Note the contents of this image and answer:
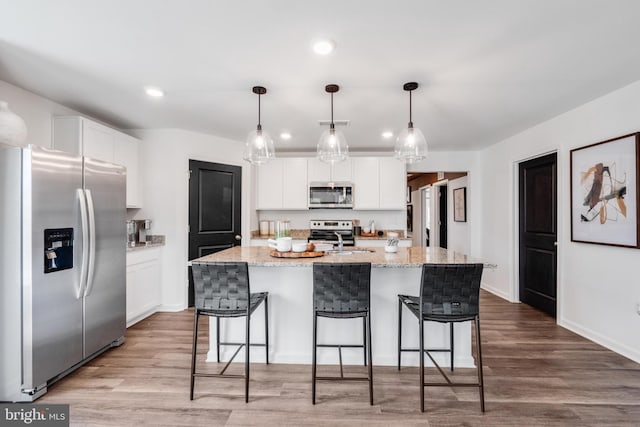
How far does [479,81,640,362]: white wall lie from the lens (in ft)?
9.14

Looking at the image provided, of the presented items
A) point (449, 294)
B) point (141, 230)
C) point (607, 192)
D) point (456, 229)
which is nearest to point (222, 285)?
point (449, 294)

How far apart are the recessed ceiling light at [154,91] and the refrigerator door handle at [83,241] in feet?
3.43

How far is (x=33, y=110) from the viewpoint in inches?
117

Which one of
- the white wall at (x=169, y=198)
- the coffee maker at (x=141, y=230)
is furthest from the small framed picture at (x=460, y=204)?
the coffee maker at (x=141, y=230)

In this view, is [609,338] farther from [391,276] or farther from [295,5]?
[295,5]

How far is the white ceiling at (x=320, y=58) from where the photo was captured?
1.76 metres

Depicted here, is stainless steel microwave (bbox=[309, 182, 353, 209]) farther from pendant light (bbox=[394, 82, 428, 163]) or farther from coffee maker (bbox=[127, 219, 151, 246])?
pendant light (bbox=[394, 82, 428, 163])

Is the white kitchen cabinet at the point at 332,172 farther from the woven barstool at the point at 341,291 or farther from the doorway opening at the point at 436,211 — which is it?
the woven barstool at the point at 341,291

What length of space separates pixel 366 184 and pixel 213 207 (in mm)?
2355

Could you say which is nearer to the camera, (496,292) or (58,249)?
(58,249)

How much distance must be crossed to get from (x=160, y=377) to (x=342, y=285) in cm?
162

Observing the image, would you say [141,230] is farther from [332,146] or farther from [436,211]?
[436,211]

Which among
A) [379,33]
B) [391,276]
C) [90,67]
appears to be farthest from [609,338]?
[90,67]

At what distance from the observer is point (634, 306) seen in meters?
2.73
